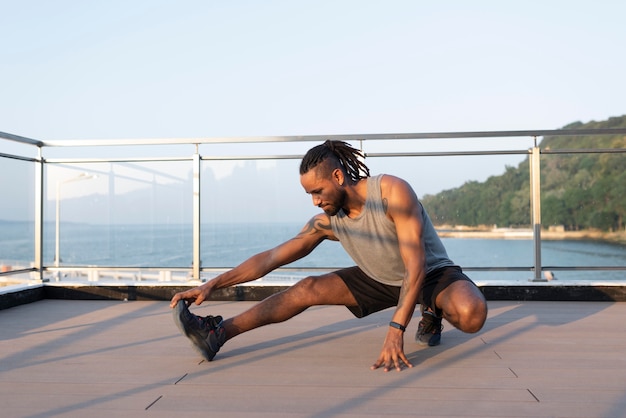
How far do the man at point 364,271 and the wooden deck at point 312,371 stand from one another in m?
0.12

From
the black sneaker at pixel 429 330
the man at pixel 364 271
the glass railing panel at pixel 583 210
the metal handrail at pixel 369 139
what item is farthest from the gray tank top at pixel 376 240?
the glass railing panel at pixel 583 210

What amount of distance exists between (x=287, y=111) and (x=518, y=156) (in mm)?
41547

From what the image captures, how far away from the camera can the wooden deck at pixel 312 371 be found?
5.46ft

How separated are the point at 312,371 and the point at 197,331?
1.52 feet

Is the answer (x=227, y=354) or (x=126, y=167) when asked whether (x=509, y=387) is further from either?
(x=126, y=167)

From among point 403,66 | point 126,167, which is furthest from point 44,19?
point 126,167

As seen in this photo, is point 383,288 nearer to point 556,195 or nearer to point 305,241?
point 305,241

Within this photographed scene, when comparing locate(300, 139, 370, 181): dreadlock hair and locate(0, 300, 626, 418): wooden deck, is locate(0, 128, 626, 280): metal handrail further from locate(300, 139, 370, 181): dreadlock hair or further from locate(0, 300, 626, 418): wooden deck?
locate(300, 139, 370, 181): dreadlock hair

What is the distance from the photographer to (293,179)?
4.46 meters

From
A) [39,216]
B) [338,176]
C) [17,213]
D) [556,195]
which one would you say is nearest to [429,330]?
[338,176]

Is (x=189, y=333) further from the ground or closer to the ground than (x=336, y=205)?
closer to the ground

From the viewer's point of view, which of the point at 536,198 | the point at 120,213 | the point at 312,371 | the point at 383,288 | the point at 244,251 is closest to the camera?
the point at 312,371

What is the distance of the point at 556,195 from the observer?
13.7 feet

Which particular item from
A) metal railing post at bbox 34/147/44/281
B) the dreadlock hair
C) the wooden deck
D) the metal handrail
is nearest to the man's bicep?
the dreadlock hair
